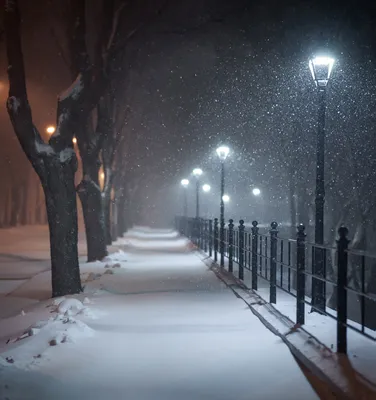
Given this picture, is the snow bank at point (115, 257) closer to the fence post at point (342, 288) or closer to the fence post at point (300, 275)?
the fence post at point (300, 275)

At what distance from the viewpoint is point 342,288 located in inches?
276

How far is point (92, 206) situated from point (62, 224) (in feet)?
27.3

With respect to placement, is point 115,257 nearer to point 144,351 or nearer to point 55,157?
point 55,157

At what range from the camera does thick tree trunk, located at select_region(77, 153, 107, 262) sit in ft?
69.9

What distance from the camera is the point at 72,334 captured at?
8367mm

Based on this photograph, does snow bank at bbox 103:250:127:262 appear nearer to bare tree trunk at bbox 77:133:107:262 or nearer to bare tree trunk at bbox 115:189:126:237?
bare tree trunk at bbox 77:133:107:262

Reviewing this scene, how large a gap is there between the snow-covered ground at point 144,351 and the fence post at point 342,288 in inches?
22.1

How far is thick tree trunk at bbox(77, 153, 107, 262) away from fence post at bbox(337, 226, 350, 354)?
15.0 metres

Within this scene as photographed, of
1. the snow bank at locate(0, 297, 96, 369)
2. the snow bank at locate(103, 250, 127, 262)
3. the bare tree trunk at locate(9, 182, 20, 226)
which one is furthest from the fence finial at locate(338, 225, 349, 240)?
the bare tree trunk at locate(9, 182, 20, 226)

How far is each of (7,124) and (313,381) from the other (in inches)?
1809

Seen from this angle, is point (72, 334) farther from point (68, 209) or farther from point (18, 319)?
point (68, 209)

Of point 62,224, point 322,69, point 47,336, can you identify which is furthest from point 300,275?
point 62,224

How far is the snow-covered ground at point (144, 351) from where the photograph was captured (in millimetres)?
6004

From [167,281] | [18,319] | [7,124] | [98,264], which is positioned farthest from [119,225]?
[18,319]
